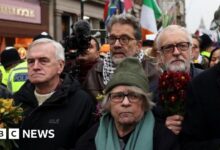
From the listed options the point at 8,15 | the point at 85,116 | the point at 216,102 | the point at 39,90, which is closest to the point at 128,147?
the point at 216,102

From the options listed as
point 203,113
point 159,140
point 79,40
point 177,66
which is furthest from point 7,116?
point 79,40

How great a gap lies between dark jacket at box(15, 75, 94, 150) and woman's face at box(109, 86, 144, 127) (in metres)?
0.69

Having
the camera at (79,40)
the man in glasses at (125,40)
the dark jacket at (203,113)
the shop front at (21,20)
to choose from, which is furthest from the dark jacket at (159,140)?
the shop front at (21,20)

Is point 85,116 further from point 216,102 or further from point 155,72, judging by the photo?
point 216,102

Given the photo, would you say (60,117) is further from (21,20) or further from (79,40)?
(21,20)

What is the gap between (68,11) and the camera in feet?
93.1

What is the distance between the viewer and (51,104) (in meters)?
3.86

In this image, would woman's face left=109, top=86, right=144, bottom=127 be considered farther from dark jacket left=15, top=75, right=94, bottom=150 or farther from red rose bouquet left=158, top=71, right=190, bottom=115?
dark jacket left=15, top=75, right=94, bottom=150

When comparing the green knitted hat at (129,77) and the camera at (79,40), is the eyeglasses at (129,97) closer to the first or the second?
the green knitted hat at (129,77)

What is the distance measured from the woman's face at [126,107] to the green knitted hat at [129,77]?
0.04m

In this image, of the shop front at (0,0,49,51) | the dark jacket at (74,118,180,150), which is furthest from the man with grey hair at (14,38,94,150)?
the shop front at (0,0,49,51)

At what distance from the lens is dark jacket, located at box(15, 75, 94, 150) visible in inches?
150

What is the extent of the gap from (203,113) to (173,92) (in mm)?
451

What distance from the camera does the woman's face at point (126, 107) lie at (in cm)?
319
